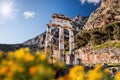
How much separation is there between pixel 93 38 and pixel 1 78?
162 ft

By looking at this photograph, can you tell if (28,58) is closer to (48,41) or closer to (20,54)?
(20,54)

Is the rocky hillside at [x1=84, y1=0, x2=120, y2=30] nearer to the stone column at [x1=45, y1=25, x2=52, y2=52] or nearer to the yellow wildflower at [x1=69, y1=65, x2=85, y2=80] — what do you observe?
the stone column at [x1=45, y1=25, x2=52, y2=52]

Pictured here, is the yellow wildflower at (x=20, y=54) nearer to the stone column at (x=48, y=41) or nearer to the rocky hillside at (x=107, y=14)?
the stone column at (x=48, y=41)

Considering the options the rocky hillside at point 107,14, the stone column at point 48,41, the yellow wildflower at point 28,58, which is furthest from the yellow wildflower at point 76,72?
the rocky hillside at point 107,14

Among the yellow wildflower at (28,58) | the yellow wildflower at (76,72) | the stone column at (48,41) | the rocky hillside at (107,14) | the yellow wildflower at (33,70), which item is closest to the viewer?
the yellow wildflower at (33,70)

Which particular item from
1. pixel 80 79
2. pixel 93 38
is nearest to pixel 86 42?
pixel 93 38

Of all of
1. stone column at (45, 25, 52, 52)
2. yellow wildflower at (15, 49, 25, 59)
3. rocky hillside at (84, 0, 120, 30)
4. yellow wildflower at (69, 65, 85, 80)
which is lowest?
yellow wildflower at (69, 65, 85, 80)

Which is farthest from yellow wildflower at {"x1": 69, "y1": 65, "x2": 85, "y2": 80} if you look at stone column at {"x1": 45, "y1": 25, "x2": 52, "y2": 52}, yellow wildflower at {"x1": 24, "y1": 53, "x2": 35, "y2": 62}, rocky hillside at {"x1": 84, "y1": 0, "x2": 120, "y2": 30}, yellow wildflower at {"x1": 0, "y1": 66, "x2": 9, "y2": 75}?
rocky hillside at {"x1": 84, "y1": 0, "x2": 120, "y2": 30}

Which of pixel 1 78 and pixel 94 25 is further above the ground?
pixel 94 25

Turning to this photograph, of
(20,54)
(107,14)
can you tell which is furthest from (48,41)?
(20,54)

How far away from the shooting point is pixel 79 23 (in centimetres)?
8569

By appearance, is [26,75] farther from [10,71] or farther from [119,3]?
[119,3]

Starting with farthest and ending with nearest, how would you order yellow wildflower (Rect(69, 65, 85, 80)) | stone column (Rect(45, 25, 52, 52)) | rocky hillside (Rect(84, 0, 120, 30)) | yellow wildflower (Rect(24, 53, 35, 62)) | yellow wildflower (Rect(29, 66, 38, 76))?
rocky hillside (Rect(84, 0, 120, 30)) → stone column (Rect(45, 25, 52, 52)) → yellow wildflower (Rect(69, 65, 85, 80)) → yellow wildflower (Rect(24, 53, 35, 62)) → yellow wildflower (Rect(29, 66, 38, 76))

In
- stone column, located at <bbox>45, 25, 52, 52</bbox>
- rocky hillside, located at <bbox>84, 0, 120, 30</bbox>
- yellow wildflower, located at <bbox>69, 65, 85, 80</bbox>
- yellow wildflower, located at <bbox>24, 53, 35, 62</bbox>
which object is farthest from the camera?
rocky hillside, located at <bbox>84, 0, 120, 30</bbox>
